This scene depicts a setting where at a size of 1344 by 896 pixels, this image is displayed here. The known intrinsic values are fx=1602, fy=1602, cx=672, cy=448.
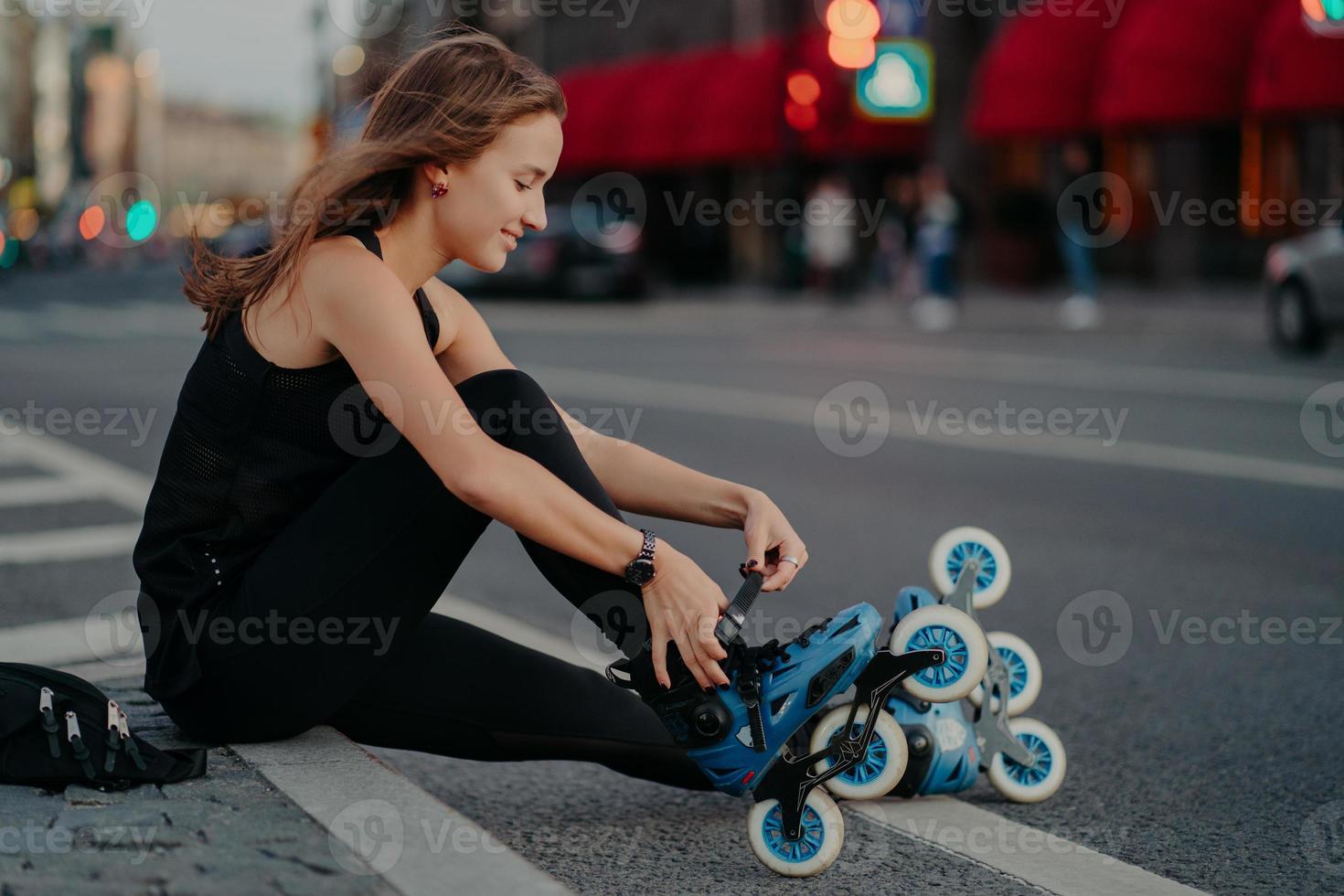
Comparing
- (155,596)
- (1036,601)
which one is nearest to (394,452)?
(155,596)

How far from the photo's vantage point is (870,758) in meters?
3.06

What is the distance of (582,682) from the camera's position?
3.09m

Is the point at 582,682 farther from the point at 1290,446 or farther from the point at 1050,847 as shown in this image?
the point at 1290,446

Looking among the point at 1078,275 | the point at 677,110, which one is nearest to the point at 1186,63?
the point at 1078,275

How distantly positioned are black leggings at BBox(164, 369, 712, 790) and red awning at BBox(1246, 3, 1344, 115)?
664 inches

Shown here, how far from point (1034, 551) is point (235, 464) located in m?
4.17

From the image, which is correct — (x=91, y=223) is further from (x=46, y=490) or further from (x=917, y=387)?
(x=46, y=490)

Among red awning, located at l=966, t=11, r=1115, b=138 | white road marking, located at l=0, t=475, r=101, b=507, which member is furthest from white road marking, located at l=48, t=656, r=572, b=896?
red awning, located at l=966, t=11, r=1115, b=138

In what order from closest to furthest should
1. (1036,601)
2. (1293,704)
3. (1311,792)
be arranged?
(1311,792), (1293,704), (1036,601)

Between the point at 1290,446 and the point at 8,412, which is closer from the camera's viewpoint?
the point at 1290,446

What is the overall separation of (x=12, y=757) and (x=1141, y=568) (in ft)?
14.5

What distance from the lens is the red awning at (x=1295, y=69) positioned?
17594 millimetres

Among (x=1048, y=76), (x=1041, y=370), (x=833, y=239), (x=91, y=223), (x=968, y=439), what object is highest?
(x=1048, y=76)

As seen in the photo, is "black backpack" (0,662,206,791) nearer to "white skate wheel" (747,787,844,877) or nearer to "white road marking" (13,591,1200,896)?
"white road marking" (13,591,1200,896)
